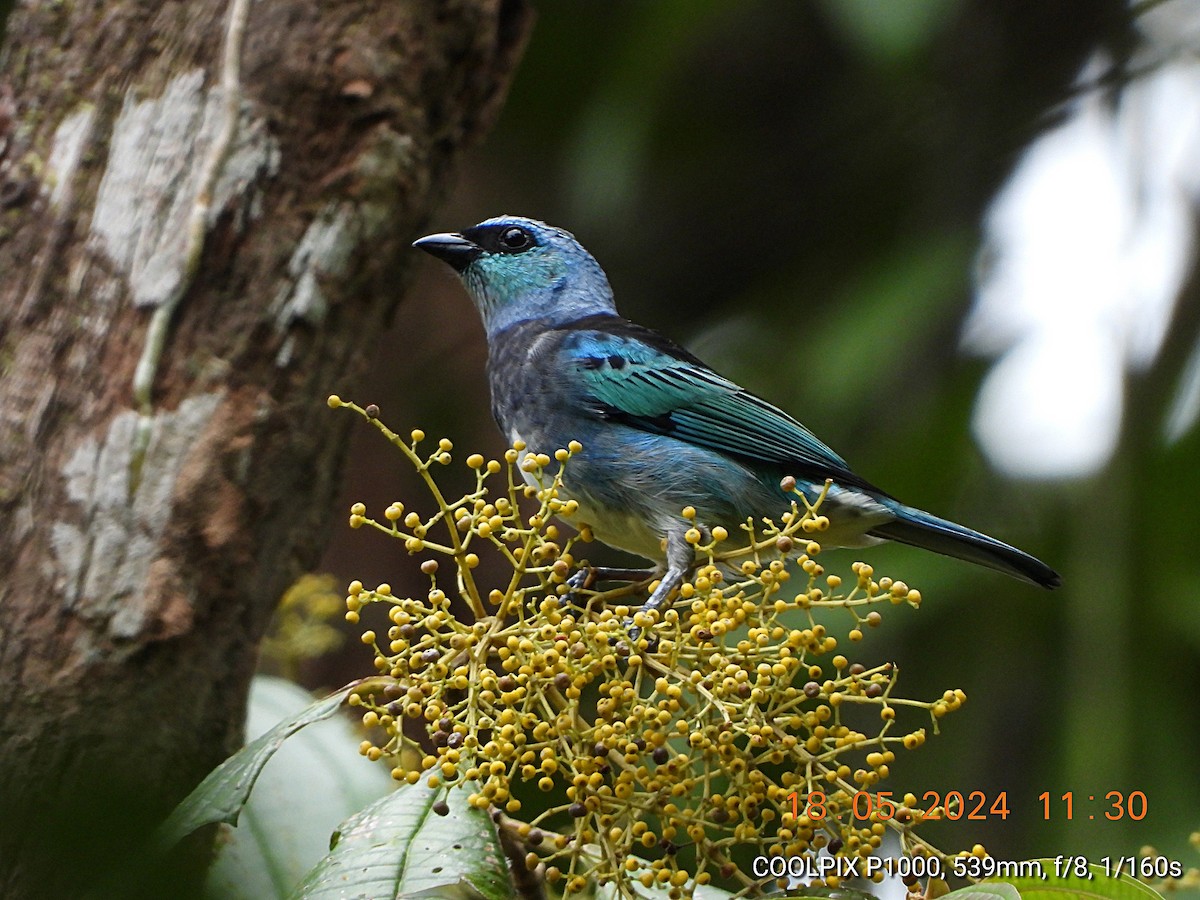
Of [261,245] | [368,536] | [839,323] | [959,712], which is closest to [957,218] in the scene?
[839,323]

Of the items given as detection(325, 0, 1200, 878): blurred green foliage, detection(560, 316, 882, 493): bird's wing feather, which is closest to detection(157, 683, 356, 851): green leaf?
detection(560, 316, 882, 493): bird's wing feather

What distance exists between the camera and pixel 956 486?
170 inches

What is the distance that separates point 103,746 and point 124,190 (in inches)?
43.3

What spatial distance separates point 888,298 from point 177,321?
3156mm

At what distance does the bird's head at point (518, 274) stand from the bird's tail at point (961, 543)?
1005 mm

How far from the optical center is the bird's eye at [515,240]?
11.1 feet

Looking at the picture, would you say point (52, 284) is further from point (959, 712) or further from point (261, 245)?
point (959, 712)

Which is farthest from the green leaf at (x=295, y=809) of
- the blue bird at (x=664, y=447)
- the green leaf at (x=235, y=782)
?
the blue bird at (x=664, y=447)

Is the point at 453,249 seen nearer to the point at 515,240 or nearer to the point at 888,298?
the point at 515,240

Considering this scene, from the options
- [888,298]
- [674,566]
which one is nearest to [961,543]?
[674,566]

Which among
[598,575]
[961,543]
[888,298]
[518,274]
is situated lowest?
[598,575]

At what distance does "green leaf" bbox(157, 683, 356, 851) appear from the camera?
184cm

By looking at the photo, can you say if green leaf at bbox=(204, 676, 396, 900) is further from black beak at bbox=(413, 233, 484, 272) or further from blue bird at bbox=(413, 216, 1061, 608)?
black beak at bbox=(413, 233, 484, 272)

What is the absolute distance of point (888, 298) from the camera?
496cm
